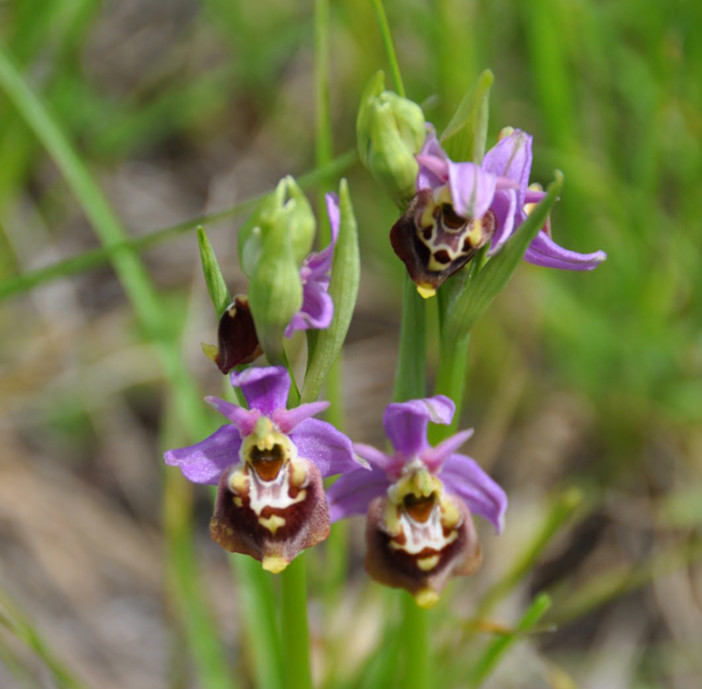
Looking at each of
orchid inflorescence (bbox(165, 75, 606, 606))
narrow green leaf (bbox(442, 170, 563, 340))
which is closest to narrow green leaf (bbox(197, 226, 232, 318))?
orchid inflorescence (bbox(165, 75, 606, 606))

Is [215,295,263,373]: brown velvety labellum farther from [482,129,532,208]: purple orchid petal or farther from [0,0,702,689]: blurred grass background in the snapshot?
[0,0,702,689]: blurred grass background

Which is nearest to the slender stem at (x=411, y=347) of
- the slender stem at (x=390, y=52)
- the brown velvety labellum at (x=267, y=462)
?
the brown velvety labellum at (x=267, y=462)

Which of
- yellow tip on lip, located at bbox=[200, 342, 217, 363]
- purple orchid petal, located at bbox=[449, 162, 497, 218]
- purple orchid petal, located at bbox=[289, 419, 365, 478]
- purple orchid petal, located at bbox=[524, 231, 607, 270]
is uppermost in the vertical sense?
purple orchid petal, located at bbox=[449, 162, 497, 218]

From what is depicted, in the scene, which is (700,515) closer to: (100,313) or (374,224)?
(374,224)

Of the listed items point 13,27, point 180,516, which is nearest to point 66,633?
point 180,516

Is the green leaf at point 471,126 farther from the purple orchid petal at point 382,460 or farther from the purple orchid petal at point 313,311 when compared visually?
the purple orchid petal at point 382,460

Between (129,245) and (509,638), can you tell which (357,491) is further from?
(129,245)
